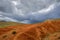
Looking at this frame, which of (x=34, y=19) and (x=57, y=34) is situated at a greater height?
(x=34, y=19)

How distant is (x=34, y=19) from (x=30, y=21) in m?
0.59

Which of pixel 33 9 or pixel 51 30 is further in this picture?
pixel 33 9

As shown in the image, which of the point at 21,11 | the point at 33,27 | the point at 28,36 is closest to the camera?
the point at 28,36

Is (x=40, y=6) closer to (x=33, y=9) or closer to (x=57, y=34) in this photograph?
(x=33, y=9)

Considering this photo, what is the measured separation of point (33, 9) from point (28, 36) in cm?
456

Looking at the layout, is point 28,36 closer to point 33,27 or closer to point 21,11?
point 33,27

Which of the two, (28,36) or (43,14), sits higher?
(43,14)

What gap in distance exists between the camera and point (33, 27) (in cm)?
2597

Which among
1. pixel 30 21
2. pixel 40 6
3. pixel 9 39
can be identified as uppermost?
pixel 40 6

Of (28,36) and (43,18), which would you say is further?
(43,18)

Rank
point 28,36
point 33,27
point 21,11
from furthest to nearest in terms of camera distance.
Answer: point 21,11 < point 33,27 < point 28,36

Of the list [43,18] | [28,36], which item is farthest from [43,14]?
[28,36]

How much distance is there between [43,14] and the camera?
2741 centimetres

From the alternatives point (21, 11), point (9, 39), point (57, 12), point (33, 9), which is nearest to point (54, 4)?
point (57, 12)
